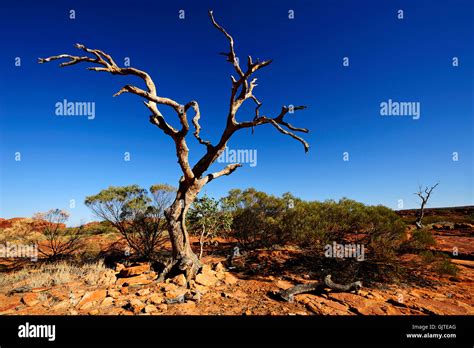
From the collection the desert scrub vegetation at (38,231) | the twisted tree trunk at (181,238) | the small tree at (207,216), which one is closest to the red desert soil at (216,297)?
the twisted tree trunk at (181,238)

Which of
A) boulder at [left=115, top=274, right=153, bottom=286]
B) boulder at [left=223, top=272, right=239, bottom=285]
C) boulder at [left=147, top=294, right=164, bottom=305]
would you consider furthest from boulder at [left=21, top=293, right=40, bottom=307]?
boulder at [left=223, top=272, right=239, bottom=285]

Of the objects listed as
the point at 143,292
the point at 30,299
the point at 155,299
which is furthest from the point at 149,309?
the point at 30,299

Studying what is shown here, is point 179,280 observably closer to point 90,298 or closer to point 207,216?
point 90,298

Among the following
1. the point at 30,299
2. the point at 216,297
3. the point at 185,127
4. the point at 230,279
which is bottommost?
the point at 230,279

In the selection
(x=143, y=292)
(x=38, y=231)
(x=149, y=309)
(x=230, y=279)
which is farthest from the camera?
(x=38, y=231)

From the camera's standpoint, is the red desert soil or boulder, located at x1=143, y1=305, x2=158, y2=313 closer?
boulder, located at x1=143, y1=305, x2=158, y2=313

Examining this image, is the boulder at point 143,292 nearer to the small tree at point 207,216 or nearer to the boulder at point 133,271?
the boulder at point 133,271

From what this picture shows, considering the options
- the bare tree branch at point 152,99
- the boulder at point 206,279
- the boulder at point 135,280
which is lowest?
the boulder at point 206,279

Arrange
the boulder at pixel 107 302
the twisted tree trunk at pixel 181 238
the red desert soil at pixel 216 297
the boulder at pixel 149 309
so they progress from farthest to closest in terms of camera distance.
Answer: the twisted tree trunk at pixel 181 238
the boulder at pixel 107 302
the red desert soil at pixel 216 297
the boulder at pixel 149 309

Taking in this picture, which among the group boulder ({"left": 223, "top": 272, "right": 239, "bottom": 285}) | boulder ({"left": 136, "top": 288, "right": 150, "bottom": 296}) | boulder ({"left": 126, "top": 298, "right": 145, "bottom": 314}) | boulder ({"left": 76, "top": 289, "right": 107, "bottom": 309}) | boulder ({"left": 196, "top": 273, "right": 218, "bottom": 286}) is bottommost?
boulder ({"left": 223, "top": 272, "right": 239, "bottom": 285})

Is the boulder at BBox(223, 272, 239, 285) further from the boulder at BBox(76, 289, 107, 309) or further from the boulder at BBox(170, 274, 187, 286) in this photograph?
the boulder at BBox(76, 289, 107, 309)
